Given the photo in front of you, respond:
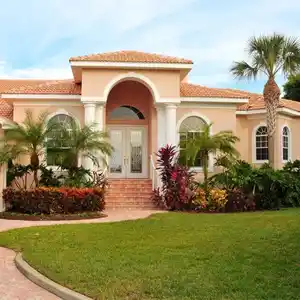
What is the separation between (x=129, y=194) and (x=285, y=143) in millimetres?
9570

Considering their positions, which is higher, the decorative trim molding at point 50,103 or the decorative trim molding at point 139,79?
the decorative trim molding at point 139,79

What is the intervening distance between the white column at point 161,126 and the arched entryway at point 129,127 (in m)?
1.55

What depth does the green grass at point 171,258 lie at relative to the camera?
720 centimetres

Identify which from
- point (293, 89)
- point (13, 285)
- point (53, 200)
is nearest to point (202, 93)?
point (53, 200)

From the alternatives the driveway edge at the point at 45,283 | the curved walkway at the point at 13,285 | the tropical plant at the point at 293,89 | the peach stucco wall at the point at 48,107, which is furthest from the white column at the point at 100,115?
the tropical plant at the point at 293,89

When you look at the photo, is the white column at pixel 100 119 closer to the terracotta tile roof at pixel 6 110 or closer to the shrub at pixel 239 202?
the terracotta tile roof at pixel 6 110

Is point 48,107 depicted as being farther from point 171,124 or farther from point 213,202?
point 213,202

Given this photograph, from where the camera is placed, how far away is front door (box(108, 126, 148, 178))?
24719mm

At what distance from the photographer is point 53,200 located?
18.6m

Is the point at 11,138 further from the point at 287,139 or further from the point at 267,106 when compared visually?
the point at 287,139

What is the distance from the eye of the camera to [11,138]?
19297 millimetres

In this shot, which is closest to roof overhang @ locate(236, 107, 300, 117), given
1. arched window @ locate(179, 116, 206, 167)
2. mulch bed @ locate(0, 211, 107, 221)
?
arched window @ locate(179, 116, 206, 167)

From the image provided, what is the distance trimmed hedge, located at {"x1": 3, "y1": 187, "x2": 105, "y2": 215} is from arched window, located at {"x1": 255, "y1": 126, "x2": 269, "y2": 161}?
10.1 meters

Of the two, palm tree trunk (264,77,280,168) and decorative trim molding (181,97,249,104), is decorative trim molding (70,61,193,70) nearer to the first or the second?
decorative trim molding (181,97,249,104)
